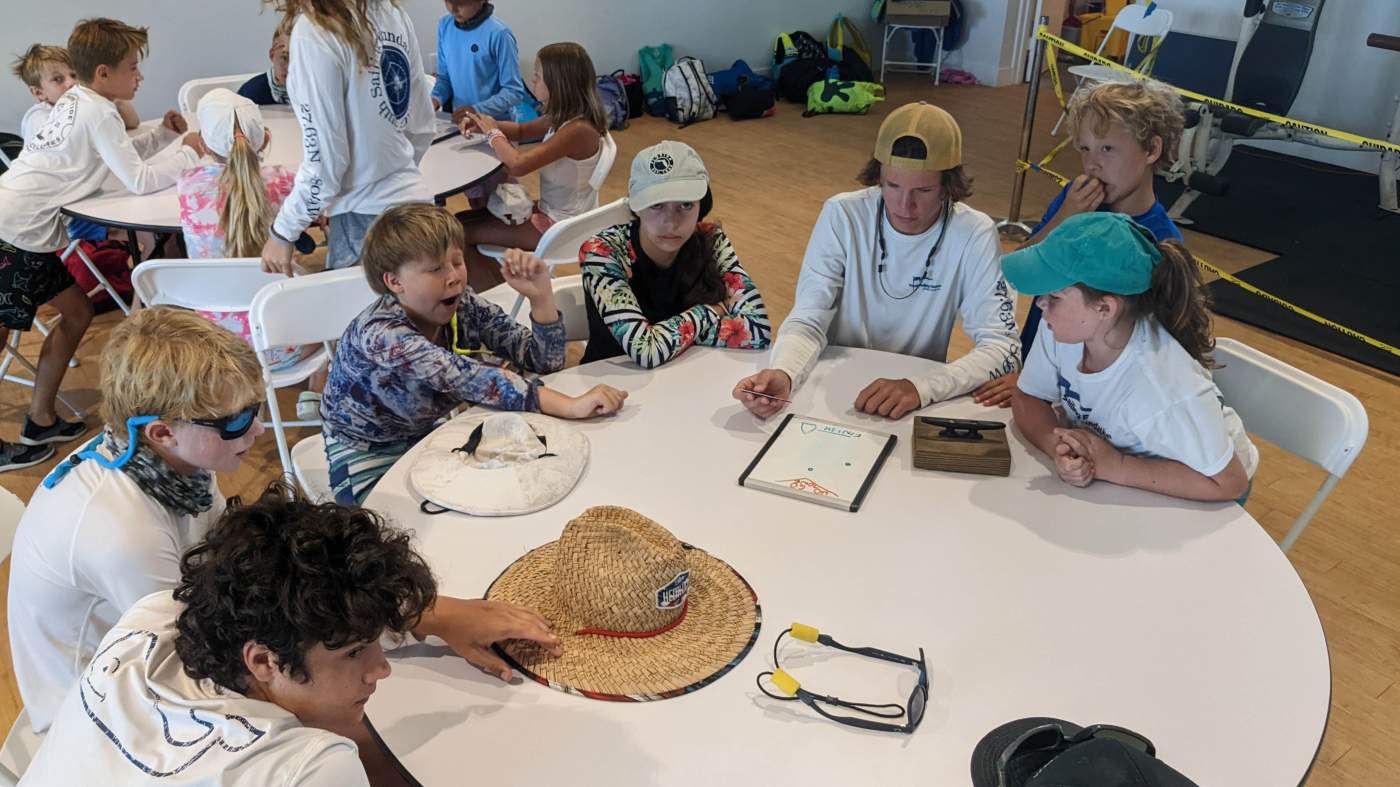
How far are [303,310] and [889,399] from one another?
1454mm

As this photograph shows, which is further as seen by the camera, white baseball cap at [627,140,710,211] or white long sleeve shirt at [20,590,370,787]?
white baseball cap at [627,140,710,211]

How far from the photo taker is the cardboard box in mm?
8445

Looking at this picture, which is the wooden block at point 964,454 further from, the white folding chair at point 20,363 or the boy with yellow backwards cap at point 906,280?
the white folding chair at point 20,363

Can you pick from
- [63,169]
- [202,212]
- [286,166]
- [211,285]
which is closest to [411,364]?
[211,285]

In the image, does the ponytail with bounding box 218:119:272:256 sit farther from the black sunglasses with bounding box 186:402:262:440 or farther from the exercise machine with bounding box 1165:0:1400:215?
the exercise machine with bounding box 1165:0:1400:215

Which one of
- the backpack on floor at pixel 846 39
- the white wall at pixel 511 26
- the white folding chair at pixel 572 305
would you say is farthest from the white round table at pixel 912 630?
the backpack on floor at pixel 846 39

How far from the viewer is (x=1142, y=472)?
1.83 metres

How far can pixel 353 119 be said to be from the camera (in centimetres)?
280

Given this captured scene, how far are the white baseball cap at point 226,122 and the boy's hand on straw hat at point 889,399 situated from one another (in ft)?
7.53

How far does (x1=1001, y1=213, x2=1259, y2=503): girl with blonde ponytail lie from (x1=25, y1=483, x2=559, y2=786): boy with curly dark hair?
1221 mm

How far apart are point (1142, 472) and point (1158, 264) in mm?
385

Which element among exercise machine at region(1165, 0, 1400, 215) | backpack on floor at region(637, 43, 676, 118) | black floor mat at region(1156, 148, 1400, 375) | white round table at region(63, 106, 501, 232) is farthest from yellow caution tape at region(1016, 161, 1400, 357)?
backpack on floor at region(637, 43, 676, 118)

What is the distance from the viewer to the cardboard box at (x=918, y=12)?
8445 mm

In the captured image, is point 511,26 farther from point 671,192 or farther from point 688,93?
point 671,192
